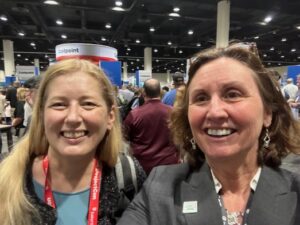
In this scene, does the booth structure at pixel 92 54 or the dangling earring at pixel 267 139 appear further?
the booth structure at pixel 92 54

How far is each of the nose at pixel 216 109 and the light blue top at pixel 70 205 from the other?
623 millimetres

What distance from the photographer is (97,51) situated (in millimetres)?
5832

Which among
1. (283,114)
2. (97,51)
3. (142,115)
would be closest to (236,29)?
(97,51)

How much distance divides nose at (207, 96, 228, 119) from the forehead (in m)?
0.07

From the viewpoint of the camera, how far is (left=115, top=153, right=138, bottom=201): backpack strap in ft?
4.31

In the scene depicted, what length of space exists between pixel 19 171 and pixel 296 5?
11.4 m

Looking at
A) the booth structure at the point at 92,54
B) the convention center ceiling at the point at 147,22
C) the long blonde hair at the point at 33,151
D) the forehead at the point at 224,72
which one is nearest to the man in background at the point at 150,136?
the long blonde hair at the point at 33,151

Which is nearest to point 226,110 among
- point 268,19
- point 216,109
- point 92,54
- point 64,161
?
point 216,109

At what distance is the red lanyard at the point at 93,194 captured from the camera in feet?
3.91

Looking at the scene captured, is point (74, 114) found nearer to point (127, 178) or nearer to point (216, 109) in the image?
point (127, 178)

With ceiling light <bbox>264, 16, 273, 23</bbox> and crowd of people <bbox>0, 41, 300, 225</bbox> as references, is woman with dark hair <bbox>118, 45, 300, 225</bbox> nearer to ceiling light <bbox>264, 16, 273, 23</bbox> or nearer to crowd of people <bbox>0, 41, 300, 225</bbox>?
crowd of people <bbox>0, 41, 300, 225</bbox>

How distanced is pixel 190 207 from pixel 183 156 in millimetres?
333

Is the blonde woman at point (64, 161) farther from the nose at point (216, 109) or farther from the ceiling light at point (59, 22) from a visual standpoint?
the ceiling light at point (59, 22)

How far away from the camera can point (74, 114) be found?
117 centimetres
